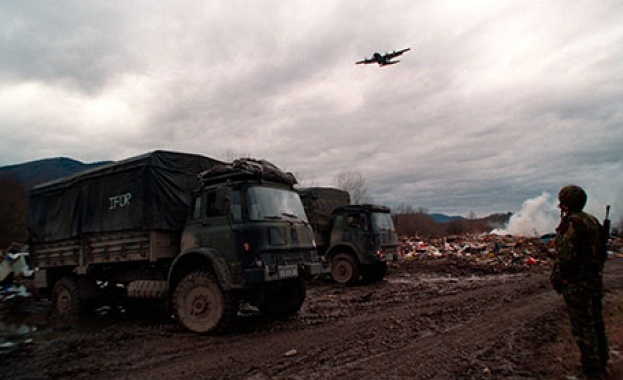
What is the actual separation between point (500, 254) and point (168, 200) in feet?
53.7

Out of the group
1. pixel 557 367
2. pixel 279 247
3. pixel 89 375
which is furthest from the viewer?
pixel 279 247

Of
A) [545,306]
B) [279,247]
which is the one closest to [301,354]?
[279,247]

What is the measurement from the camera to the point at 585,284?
399 cm

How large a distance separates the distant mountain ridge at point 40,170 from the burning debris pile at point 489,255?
1545cm

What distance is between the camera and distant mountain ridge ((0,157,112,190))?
735 inches

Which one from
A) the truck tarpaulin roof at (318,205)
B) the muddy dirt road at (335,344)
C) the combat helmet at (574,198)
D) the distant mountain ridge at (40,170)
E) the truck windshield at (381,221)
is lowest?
the muddy dirt road at (335,344)

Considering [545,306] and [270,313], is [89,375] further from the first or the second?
[545,306]

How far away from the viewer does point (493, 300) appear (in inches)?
355

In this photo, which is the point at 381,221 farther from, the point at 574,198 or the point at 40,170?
the point at 40,170

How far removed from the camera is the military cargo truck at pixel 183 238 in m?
6.62

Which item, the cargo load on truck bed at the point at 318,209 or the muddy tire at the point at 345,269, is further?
the cargo load on truck bed at the point at 318,209

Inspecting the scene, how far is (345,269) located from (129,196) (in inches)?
291

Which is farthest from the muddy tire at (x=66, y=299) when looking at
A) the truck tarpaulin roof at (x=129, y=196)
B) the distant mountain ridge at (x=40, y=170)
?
the distant mountain ridge at (x=40, y=170)

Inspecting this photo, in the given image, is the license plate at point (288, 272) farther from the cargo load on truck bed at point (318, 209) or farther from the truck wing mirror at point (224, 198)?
the cargo load on truck bed at point (318, 209)
